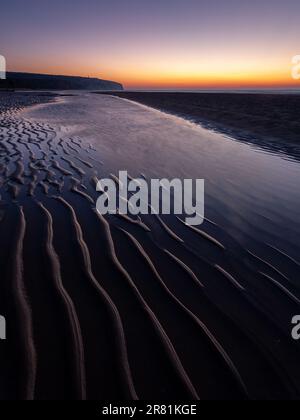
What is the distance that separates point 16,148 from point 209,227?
802 centimetres

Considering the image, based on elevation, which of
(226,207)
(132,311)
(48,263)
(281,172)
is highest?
(281,172)

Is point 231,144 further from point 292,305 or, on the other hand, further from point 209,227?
point 292,305

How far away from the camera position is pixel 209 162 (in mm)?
9305

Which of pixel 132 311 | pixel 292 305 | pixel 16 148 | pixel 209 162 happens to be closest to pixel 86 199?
pixel 132 311

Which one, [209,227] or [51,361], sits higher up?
[209,227]
